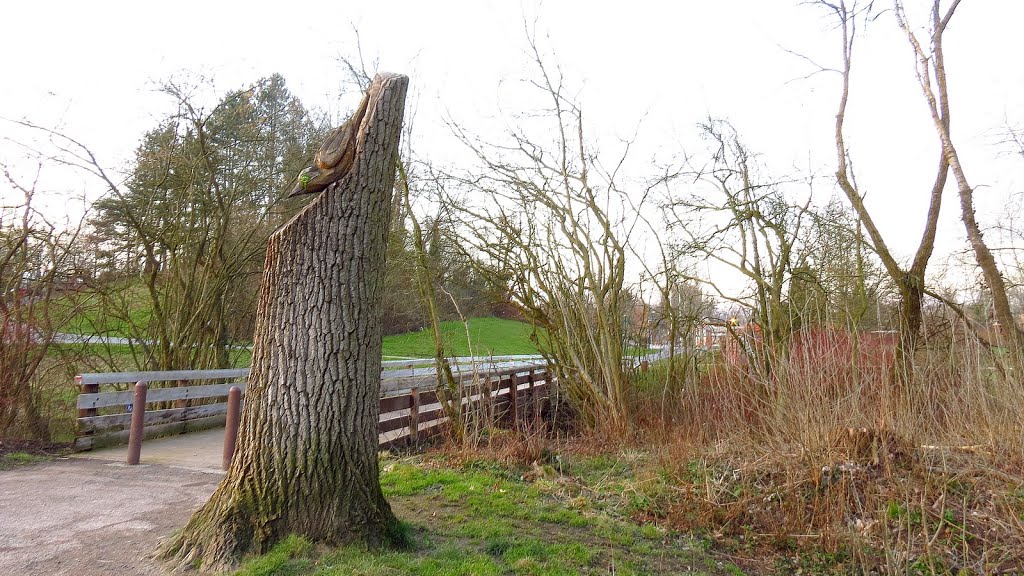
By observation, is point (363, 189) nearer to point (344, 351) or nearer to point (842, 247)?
point (344, 351)

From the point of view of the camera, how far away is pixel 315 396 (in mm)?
4297

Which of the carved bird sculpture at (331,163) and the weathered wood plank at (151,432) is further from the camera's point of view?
the weathered wood plank at (151,432)

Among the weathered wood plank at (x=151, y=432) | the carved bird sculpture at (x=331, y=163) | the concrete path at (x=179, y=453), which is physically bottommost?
the concrete path at (x=179, y=453)

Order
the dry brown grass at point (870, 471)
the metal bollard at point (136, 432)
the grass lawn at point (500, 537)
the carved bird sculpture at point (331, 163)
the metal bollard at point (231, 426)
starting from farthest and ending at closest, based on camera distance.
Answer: the metal bollard at point (136, 432) < the metal bollard at point (231, 426) < the dry brown grass at point (870, 471) < the carved bird sculpture at point (331, 163) < the grass lawn at point (500, 537)

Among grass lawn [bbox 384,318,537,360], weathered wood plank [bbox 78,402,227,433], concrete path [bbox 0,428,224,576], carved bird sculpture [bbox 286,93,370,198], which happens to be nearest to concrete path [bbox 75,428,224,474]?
concrete path [bbox 0,428,224,576]

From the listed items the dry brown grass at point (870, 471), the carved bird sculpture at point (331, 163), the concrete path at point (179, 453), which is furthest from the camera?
the concrete path at point (179, 453)

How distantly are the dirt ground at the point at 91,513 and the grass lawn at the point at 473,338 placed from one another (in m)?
4.70

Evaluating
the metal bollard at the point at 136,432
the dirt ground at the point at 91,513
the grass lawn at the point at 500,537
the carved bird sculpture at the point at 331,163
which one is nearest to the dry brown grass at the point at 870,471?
the grass lawn at the point at 500,537

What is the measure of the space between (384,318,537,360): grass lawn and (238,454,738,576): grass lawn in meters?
3.22

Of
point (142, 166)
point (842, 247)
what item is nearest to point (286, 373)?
point (142, 166)

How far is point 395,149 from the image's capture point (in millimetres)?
4863

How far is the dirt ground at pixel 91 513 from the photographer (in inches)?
163

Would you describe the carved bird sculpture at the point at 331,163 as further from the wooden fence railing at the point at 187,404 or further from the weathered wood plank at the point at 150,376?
the weathered wood plank at the point at 150,376

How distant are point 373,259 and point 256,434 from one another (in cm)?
137
